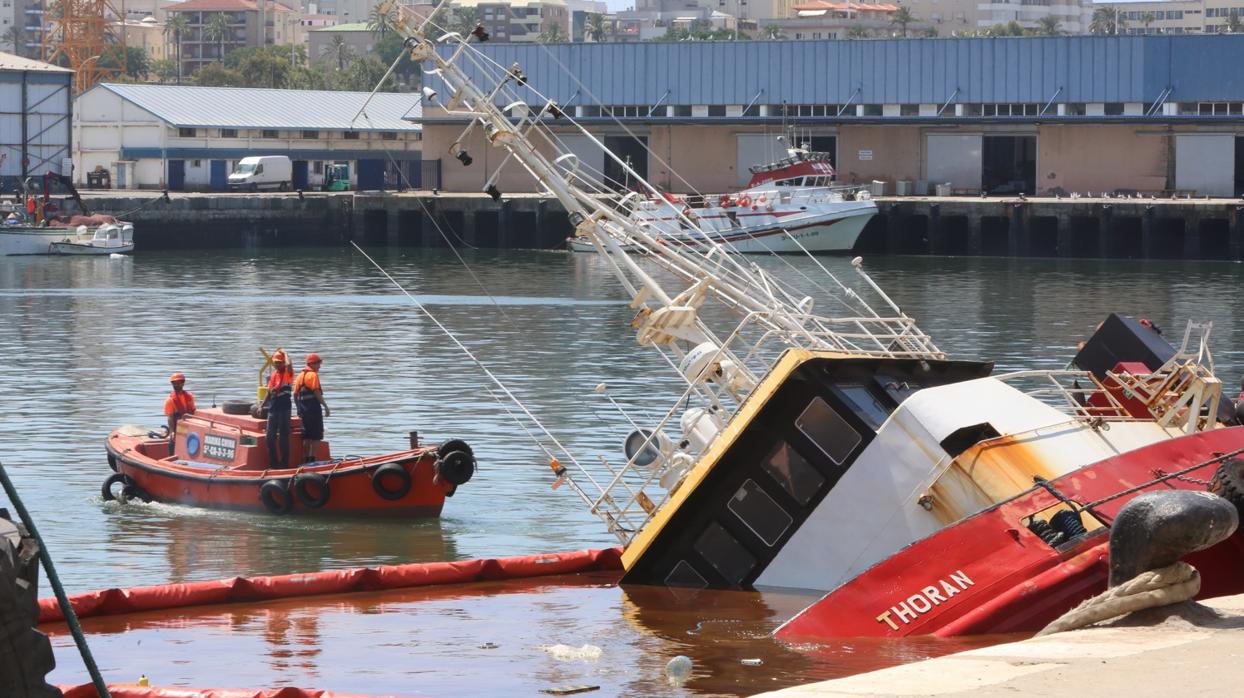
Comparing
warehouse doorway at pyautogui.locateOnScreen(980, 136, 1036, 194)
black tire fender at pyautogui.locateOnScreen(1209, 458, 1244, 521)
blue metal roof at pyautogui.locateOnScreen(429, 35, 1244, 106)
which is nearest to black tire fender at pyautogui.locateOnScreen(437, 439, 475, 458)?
black tire fender at pyautogui.locateOnScreen(1209, 458, 1244, 521)

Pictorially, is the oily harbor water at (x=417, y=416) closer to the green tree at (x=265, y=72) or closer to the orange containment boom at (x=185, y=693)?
the orange containment boom at (x=185, y=693)

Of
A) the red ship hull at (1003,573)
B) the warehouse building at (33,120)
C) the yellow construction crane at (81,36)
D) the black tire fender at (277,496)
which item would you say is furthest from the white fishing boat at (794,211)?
the yellow construction crane at (81,36)

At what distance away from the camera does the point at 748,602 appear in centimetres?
1577

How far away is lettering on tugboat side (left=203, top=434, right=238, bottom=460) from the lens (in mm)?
22672

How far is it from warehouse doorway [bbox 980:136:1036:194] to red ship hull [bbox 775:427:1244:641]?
65.9m

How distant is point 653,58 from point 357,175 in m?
22.1

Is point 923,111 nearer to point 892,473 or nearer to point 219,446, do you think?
point 219,446

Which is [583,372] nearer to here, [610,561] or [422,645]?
[610,561]

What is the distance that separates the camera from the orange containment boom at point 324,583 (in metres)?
15.7

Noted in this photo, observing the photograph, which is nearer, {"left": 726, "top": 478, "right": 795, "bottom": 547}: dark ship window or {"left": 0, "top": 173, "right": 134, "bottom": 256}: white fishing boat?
{"left": 726, "top": 478, "right": 795, "bottom": 547}: dark ship window

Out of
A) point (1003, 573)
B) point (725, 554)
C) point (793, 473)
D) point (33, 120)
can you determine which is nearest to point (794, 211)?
point (33, 120)

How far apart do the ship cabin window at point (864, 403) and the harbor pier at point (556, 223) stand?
4925cm

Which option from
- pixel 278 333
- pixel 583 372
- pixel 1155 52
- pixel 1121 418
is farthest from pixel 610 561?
pixel 1155 52

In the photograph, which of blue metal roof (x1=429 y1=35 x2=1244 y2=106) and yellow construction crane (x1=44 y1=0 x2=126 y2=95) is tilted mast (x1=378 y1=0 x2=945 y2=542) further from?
yellow construction crane (x1=44 y1=0 x2=126 y2=95)
